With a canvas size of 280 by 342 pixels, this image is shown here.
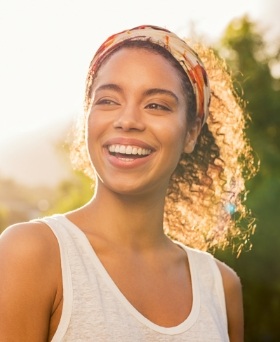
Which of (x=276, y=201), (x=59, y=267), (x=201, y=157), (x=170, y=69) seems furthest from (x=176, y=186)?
(x=276, y=201)

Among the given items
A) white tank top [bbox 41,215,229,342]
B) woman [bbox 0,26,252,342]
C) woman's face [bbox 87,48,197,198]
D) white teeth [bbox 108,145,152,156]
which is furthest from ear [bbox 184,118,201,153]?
white tank top [bbox 41,215,229,342]

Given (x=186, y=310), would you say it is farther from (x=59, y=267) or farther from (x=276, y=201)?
(x=276, y=201)

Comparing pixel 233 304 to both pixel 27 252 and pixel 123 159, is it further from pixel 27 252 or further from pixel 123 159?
pixel 27 252

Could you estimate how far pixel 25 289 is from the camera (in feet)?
10.3

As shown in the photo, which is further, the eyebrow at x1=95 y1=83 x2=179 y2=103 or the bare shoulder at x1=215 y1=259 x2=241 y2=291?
the bare shoulder at x1=215 y1=259 x2=241 y2=291

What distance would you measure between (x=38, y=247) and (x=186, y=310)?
71 centimetres

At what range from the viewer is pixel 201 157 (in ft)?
14.5

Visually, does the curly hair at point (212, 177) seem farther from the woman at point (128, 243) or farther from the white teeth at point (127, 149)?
the white teeth at point (127, 149)

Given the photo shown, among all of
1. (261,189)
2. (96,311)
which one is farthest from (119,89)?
(261,189)

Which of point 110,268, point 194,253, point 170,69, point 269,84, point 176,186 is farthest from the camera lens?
point 269,84

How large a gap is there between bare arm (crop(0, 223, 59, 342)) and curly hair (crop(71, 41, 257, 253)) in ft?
3.73

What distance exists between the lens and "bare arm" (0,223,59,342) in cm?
312

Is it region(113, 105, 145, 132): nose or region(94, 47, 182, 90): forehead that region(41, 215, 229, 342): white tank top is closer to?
region(113, 105, 145, 132): nose

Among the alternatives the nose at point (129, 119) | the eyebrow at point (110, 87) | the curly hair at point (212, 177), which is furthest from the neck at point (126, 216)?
the curly hair at point (212, 177)
